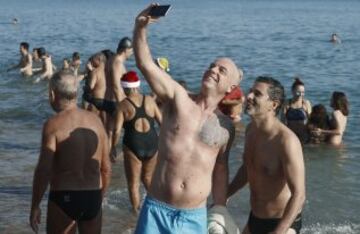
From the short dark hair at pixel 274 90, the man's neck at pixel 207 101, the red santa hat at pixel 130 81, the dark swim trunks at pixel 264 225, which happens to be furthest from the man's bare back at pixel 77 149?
the red santa hat at pixel 130 81

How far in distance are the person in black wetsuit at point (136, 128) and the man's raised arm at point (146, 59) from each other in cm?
335

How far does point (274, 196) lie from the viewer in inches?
192

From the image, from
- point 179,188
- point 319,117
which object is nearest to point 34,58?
point 319,117

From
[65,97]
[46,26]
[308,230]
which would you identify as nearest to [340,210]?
[308,230]

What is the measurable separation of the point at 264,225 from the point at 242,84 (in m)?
16.0

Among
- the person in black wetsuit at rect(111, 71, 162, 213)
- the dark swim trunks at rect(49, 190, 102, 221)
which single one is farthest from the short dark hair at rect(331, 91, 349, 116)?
the dark swim trunks at rect(49, 190, 102, 221)

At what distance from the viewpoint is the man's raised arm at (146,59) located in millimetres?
4027

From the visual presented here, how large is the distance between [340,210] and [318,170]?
2080mm

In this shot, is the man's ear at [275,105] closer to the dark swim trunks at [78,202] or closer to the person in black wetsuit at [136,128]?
the dark swim trunks at [78,202]

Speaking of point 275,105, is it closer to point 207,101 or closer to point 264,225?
point 207,101

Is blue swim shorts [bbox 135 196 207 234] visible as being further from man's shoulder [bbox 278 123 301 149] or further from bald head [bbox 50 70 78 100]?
bald head [bbox 50 70 78 100]

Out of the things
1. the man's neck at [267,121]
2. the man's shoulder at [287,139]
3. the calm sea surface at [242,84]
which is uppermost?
the man's neck at [267,121]

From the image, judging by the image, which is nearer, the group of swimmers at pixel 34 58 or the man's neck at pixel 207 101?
the man's neck at pixel 207 101

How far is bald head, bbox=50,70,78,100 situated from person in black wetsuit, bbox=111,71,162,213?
8.48 ft
